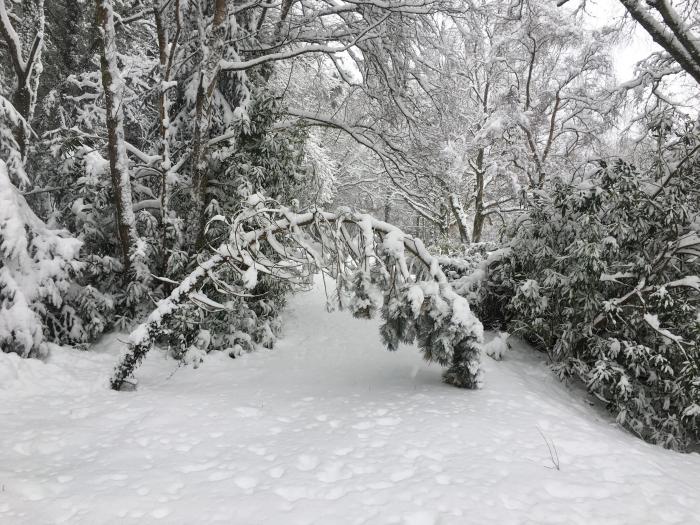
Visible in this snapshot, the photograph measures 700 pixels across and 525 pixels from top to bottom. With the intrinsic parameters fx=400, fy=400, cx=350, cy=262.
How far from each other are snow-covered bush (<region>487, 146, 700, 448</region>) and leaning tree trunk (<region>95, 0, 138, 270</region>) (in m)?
6.09

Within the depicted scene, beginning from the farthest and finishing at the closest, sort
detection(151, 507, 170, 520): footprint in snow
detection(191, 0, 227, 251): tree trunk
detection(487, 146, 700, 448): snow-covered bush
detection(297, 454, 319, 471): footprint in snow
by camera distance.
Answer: detection(191, 0, 227, 251): tree trunk
detection(487, 146, 700, 448): snow-covered bush
detection(297, 454, 319, 471): footprint in snow
detection(151, 507, 170, 520): footprint in snow

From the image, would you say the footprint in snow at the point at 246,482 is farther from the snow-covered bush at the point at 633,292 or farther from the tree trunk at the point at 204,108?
the snow-covered bush at the point at 633,292

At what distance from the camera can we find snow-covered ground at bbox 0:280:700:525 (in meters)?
2.57

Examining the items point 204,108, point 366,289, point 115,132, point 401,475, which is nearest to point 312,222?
point 366,289

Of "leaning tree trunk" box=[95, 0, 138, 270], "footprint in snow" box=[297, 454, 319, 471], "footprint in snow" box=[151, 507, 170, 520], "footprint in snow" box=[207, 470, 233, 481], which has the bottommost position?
"footprint in snow" box=[207, 470, 233, 481]

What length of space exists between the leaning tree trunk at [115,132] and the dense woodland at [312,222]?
A: 1.2 inches

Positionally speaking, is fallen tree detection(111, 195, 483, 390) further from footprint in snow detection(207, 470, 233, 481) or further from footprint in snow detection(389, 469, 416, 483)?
footprint in snow detection(207, 470, 233, 481)

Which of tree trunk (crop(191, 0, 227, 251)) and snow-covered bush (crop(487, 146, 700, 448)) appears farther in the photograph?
tree trunk (crop(191, 0, 227, 251))

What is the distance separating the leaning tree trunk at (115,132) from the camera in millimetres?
5684

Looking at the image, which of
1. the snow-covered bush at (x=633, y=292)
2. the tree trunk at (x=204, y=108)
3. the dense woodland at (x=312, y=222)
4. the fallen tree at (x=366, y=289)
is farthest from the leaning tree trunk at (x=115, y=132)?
the snow-covered bush at (x=633, y=292)

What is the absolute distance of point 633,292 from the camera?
5.28m

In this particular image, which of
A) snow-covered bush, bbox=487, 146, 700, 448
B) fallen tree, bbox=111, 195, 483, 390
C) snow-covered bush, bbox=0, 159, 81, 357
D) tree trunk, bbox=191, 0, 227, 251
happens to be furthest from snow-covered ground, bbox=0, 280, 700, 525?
tree trunk, bbox=191, 0, 227, 251

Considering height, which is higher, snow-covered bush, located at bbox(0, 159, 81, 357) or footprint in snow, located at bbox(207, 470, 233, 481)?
snow-covered bush, located at bbox(0, 159, 81, 357)

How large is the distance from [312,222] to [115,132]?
11.6 ft
